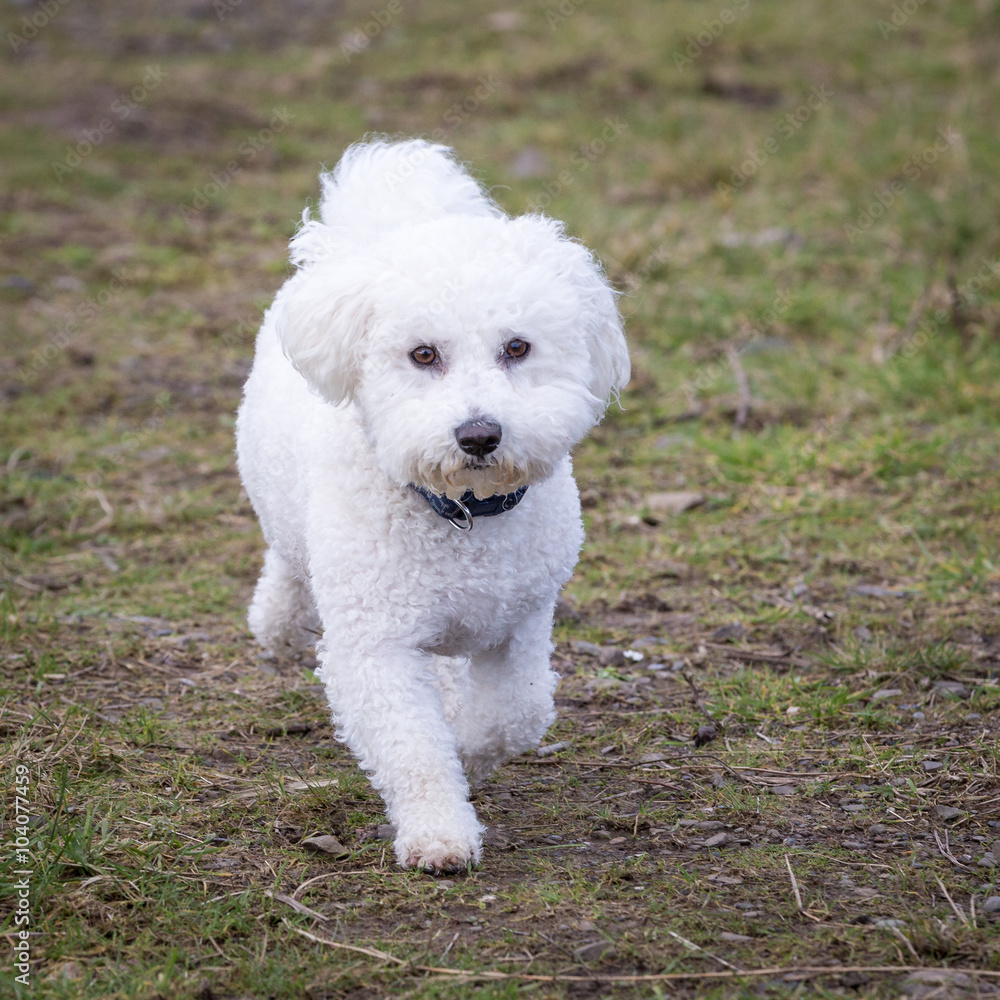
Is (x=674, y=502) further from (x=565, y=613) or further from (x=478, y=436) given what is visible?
(x=478, y=436)

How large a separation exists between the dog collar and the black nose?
0.23m

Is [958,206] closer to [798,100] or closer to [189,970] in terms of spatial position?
[798,100]

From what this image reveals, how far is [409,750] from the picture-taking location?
9.02ft

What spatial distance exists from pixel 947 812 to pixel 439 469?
1.43 metres

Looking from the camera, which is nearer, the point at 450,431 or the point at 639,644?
the point at 450,431

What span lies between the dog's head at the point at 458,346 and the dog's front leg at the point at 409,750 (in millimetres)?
434

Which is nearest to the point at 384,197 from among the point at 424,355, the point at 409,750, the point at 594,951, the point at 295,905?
the point at 424,355

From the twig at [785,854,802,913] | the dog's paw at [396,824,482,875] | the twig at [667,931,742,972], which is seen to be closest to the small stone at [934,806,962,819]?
the twig at [785,854,802,913]

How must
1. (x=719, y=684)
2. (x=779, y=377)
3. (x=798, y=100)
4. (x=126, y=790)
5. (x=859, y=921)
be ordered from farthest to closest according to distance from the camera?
(x=798, y=100), (x=779, y=377), (x=719, y=684), (x=126, y=790), (x=859, y=921)

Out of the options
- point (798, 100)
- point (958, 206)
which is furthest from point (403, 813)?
point (798, 100)

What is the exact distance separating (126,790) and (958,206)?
19.1 ft

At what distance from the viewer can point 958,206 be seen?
7070 millimetres

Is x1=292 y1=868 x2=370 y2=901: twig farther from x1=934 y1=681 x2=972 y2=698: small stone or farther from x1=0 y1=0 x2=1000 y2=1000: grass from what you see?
x1=934 y1=681 x2=972 y2=698: small stone

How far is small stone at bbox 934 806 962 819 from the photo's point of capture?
291 centimetres
